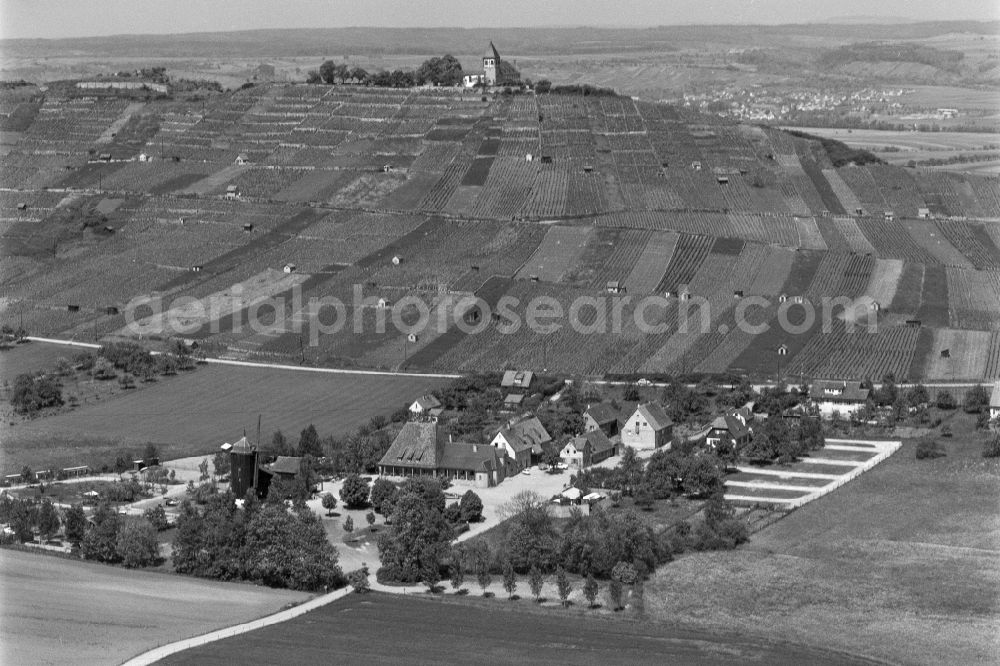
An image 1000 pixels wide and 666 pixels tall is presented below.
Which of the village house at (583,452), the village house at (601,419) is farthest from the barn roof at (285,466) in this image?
the village house at (601,419)

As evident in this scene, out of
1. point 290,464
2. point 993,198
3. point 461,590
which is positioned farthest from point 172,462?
point 993,198

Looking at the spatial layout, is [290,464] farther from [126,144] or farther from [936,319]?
[126,144]

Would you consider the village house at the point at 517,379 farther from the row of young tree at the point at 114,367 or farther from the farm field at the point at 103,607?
the farm field at the point at 103,607

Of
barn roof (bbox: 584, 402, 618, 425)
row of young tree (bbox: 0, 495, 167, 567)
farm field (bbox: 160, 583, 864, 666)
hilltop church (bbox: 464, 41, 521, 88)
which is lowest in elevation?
farm field (bbox: 160, 583, 864, 666)

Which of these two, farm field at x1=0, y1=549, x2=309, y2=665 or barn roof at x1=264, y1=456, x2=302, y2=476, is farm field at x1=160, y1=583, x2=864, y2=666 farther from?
barn roof at x1=264, y1=456, x2=302, y2=476

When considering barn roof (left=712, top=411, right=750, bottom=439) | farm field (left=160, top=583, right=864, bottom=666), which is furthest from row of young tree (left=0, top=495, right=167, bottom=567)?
barn roof (left=712, top=411, right=750, bottom=439)

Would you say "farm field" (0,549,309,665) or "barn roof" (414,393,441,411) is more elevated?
"barn roof" (414,393,441,411)

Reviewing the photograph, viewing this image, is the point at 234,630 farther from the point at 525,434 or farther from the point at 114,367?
the point at 114,367
